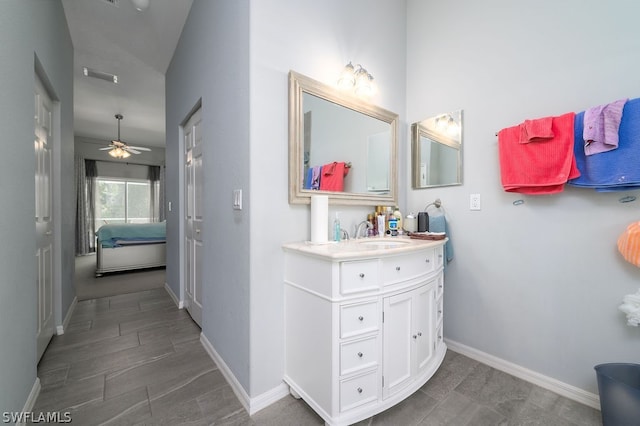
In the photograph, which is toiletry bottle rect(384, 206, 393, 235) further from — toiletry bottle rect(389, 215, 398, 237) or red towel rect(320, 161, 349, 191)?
red towel rect(320, 161, 349, 191)

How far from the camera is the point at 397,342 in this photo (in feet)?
4.60

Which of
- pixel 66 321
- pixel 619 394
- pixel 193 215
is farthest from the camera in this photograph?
pixel 193 215

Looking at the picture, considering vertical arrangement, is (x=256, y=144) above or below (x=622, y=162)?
above

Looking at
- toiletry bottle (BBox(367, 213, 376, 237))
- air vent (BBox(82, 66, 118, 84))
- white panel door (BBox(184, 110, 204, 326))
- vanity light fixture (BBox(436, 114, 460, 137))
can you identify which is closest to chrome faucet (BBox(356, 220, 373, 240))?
toiletry bottle (BBox(367, 213, 376, 237))

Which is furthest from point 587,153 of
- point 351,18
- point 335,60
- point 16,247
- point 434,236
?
point 16,247

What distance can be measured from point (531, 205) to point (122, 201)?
856 centimetres

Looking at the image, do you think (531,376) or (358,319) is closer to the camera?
(358,319)

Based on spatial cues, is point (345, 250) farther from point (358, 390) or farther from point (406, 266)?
point (358, 390)

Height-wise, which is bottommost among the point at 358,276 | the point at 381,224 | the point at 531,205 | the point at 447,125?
the point at 358,276

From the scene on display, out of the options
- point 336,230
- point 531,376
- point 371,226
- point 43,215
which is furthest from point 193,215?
point 531,376

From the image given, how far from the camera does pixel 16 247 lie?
1302 mm

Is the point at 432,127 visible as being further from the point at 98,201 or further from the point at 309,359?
the point at 98,201

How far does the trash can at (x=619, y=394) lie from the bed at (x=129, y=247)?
5.52 metres

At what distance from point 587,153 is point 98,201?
8.88m
